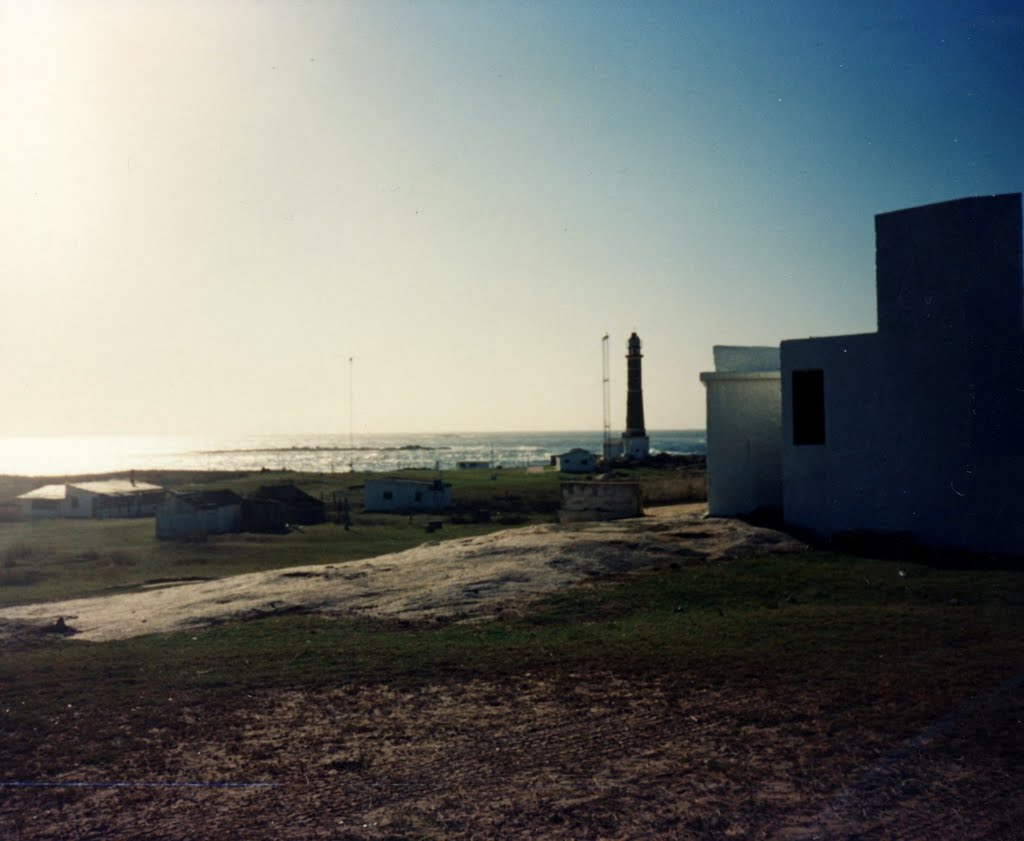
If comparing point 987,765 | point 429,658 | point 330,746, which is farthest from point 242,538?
point 987,765

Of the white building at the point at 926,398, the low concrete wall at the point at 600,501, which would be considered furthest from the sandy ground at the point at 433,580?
the low concrete wall at the point at 600,501

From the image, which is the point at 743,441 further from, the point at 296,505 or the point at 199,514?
the point at 296,505

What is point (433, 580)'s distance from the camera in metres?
15.7

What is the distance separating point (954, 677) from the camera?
27.3 feet

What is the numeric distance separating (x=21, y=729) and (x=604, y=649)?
5.95 metres

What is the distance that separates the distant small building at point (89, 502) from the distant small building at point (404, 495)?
13862 millimetres

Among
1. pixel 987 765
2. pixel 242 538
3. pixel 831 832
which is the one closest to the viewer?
pixel 831 832

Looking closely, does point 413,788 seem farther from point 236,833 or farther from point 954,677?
point 954,677

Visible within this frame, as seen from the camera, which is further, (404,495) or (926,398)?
(404,495)

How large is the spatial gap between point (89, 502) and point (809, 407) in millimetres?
51866

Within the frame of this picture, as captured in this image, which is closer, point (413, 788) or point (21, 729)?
point (413, 788)

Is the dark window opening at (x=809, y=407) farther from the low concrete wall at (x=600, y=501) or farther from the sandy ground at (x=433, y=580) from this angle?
the low concrete wall at (x=600, y=501)

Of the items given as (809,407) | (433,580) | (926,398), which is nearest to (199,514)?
(433,580)

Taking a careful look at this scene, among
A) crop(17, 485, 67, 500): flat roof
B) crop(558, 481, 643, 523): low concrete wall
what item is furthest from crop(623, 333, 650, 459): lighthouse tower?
crop(558, 481, 643, 523): low concrete wall
